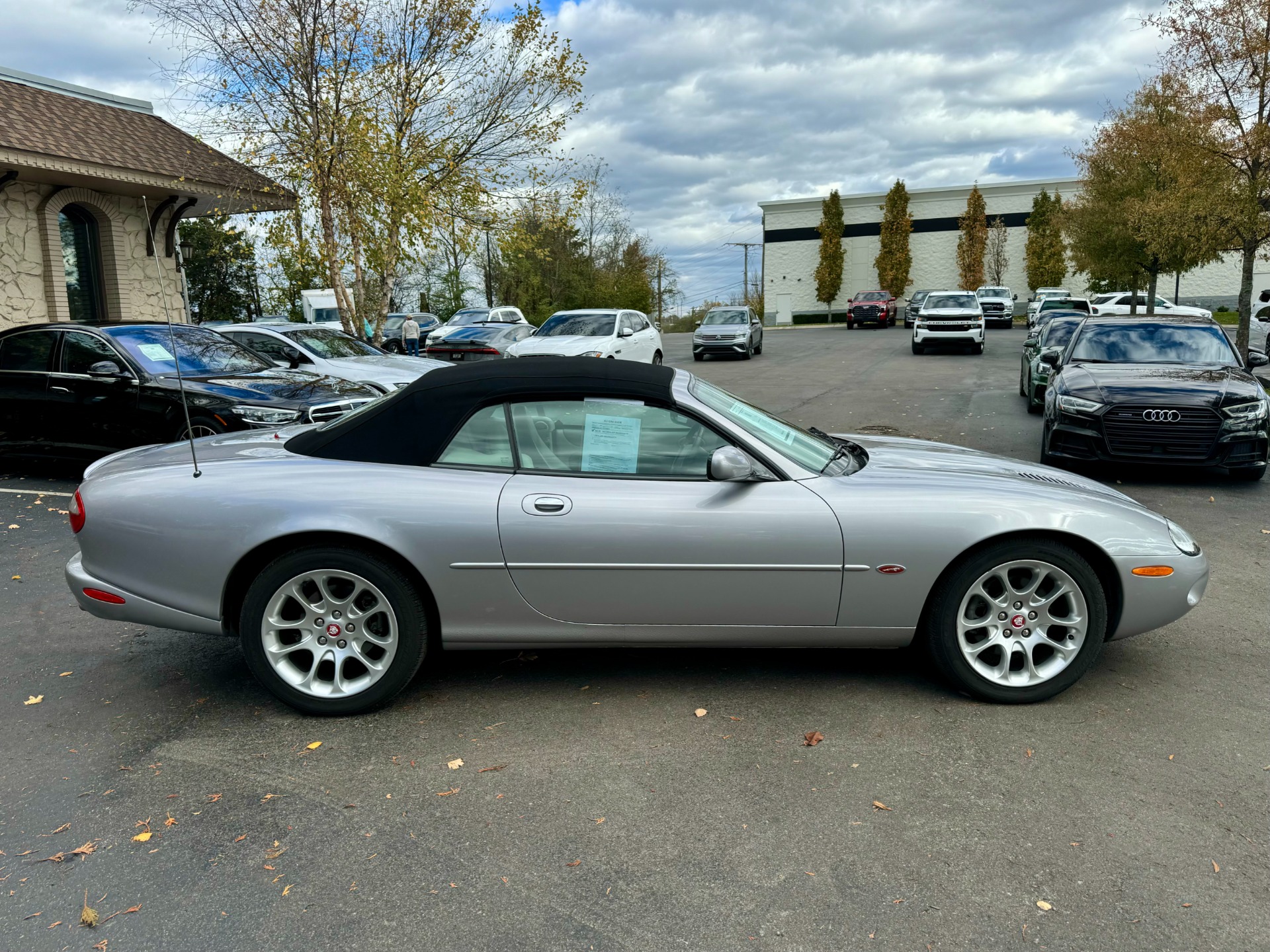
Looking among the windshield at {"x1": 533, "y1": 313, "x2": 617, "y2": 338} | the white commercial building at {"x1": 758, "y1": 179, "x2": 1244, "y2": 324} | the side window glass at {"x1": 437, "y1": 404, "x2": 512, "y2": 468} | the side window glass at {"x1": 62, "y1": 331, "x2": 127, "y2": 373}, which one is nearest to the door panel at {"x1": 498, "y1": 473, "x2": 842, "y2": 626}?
the side window glass at {"x1": 437, "y1": 404, "x2": 512, "y2": 468}

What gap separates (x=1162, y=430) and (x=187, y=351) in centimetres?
907

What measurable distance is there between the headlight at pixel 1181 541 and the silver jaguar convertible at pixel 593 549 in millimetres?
17

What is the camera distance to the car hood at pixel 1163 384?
26.9 feet

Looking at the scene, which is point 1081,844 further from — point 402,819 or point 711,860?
point 402,819

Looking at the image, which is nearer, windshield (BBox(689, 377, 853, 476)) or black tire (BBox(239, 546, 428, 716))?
black tire (BBox(239, 546, 428, 716))

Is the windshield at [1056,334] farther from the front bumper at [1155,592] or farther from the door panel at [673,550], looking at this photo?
the door panel at [673,550]

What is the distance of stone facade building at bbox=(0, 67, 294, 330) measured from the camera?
47.4 ft

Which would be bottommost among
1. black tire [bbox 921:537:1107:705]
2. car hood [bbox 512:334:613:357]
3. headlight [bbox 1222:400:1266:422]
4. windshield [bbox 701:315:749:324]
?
black tire [bbox 921:537:1107:705]

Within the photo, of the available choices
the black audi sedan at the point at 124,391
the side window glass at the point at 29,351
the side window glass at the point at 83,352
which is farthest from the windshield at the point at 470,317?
A: the side window glass at the point at 83,352

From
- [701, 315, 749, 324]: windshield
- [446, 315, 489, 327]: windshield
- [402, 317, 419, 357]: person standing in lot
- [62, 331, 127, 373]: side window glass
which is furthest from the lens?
[446, 315, 489, 327]: windshield

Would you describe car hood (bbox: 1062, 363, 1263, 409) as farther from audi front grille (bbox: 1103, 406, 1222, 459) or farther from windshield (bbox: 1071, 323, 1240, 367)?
windshield (bbox: 1071, 323, 1240, 367)

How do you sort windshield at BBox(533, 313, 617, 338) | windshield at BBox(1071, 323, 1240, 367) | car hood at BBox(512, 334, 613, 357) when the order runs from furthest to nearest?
windshield at BBox(533, 313, 617, 338), car hood at BBox(512, 334, 613, 357), windshield at BBox(1071, 323, 1240, 367)

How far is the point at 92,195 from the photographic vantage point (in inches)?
637

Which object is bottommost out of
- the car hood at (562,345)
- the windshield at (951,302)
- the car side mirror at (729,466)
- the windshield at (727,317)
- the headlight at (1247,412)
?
the headlight at (1247,412)
